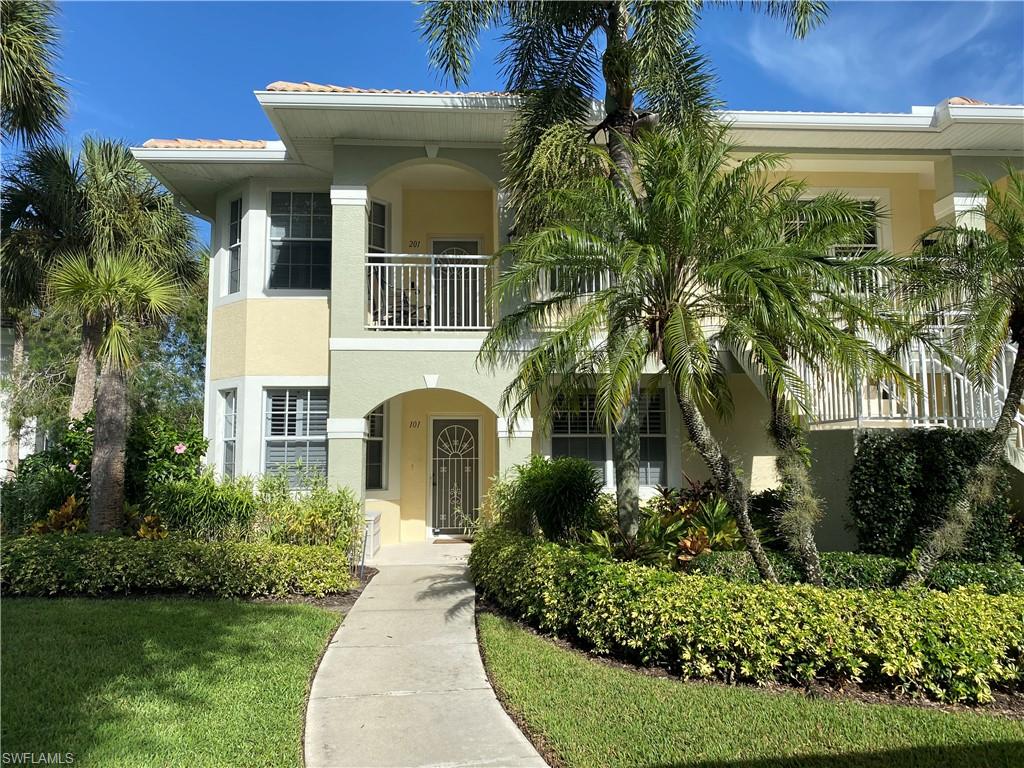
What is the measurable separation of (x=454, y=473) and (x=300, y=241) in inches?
204

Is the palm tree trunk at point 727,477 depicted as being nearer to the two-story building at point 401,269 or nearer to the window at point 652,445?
the two-story building at point 401,269

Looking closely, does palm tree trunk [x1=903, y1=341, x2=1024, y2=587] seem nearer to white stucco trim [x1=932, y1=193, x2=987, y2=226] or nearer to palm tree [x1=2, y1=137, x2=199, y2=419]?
white stucco trim [x1=932, y1=193, x2=987, y2=226]

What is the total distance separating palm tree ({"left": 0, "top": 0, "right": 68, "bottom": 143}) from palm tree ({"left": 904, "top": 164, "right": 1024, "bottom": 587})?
12.4 m

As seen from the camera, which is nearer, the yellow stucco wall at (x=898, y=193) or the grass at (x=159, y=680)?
the grass at (x=159, y=680)

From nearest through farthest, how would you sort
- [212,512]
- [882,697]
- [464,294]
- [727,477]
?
1. [882,697]
2. [727,477]
3. [212,512]
4. [464,294]

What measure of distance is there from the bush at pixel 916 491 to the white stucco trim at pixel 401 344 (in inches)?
234

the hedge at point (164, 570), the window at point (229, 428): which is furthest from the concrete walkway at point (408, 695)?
the window at point (229, 428)

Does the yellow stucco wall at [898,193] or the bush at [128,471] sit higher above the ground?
the yellow stucco wall at [898,193]

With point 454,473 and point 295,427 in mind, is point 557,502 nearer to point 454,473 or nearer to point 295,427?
point 454,473

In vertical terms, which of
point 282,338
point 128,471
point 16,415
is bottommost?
point 128,471

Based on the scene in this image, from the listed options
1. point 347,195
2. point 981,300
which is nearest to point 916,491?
point 981,300

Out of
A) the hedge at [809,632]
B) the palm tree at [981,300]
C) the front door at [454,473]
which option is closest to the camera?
the hedge at [809,632]

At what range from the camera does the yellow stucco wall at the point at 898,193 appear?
13406 millimetres

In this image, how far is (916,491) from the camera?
7.79 m
